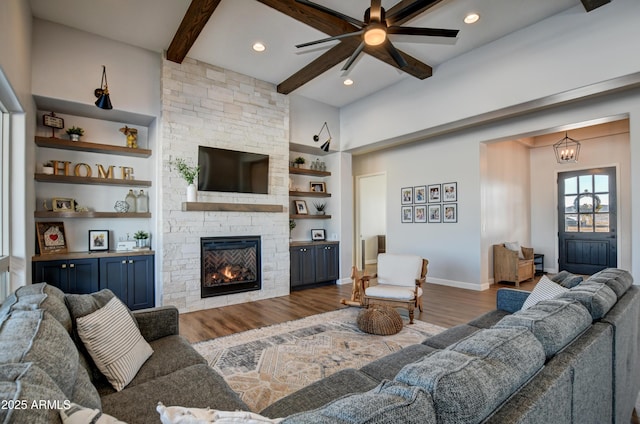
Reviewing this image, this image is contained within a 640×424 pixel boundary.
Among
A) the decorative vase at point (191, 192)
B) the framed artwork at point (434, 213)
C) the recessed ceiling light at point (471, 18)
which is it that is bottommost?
the framed artwork at point (434, 213)

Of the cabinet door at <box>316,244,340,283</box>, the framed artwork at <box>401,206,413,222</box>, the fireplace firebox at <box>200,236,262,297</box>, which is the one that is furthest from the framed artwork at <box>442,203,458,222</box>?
the fireplace firebox at <box>200,236,262,297</box>

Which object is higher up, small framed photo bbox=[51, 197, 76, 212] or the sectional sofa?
small framed photo bbox=[51, 197, 76, 212]

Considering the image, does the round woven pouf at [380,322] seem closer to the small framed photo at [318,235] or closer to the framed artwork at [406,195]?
the small framed photo at [318,235]

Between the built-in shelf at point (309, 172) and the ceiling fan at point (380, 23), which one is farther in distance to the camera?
the built-in shelf at point (309, 172)

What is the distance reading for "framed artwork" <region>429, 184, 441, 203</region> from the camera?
20.4 ft

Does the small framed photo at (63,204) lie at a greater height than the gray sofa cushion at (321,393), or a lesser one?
greater

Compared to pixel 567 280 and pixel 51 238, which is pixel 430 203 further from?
pixel 51 238

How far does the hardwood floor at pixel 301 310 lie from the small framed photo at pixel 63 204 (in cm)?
203

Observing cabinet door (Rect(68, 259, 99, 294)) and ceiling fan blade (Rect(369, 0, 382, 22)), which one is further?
cabinet door (Rect(68, 259, 99, 294))

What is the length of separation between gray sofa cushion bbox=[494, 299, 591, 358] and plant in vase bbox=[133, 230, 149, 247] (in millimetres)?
4622

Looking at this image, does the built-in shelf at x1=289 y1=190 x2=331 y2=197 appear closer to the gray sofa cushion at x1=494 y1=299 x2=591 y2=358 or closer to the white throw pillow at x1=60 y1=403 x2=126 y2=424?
the gray sofa cushion at x1=494 y1=299 x2=591 y2=358

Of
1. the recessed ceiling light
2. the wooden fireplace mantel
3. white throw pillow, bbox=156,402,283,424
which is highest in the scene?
the recessed ceiling light

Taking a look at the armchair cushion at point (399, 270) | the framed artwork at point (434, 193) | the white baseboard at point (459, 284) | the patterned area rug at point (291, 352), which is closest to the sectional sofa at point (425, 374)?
the patterned area rug at point (291, 352)

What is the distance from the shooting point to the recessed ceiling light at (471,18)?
370cm
